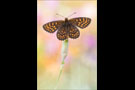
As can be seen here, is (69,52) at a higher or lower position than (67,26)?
lower

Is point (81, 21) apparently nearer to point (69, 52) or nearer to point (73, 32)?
point (73, 32)

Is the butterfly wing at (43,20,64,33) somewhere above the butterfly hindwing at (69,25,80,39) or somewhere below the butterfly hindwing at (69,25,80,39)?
above

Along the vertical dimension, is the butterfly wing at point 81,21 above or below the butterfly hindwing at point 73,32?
above

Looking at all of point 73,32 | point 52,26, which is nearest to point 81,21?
point 73,32

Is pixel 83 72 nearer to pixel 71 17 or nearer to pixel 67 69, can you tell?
pixel 67 69

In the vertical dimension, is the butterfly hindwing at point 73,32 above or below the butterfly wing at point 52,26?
below
